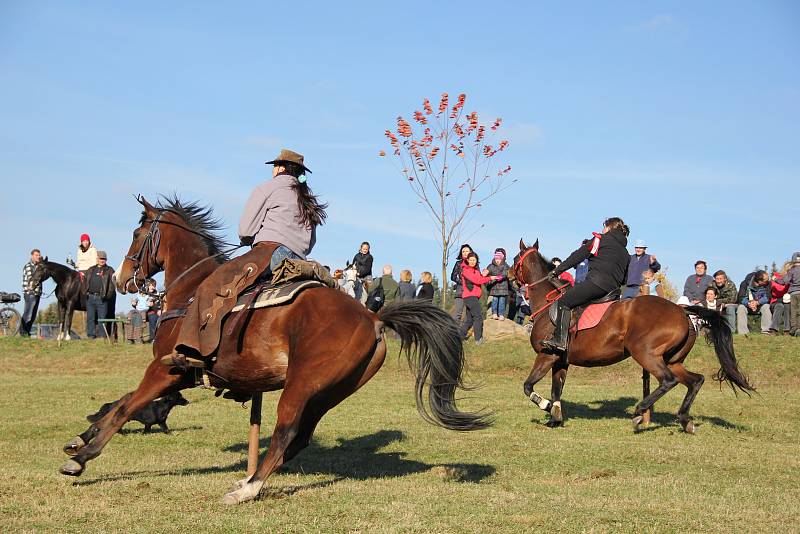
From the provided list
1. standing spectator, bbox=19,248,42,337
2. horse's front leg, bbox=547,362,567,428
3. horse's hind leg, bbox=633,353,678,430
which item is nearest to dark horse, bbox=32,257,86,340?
standing spectator, bbox=19,248,42,337

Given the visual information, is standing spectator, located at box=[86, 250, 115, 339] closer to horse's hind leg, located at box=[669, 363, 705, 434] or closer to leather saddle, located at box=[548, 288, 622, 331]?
leather saddle, located at box=[548, 288, 622, 331]

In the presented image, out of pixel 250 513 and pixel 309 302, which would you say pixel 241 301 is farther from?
pixel 250 513

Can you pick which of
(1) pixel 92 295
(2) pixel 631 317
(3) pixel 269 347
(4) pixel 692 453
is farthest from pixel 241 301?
(1) pixel 92 295

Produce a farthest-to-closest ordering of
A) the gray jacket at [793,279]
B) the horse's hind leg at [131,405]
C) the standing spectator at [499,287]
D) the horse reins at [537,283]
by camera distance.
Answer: the standing spectator at [499,287], the gray jacket at [793,279], the horse reins at [537,283], the horse's hind leg at [131,405]

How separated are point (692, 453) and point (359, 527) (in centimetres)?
601

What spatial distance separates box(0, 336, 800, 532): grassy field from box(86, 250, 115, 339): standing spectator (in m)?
6.13

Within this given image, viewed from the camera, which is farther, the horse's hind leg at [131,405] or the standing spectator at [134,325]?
the standing spectator at [134,325]

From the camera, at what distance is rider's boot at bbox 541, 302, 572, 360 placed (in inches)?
560

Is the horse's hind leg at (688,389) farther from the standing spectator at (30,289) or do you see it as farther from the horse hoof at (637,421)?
the standing spectator at (30,289)

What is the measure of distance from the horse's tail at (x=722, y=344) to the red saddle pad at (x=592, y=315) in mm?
1236

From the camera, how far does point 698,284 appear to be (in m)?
22.9

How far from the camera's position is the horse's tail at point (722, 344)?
547 inches

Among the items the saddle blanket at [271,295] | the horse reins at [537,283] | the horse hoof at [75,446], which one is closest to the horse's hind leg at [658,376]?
the horse reins at [537,283]

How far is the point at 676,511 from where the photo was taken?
7.66 metres
